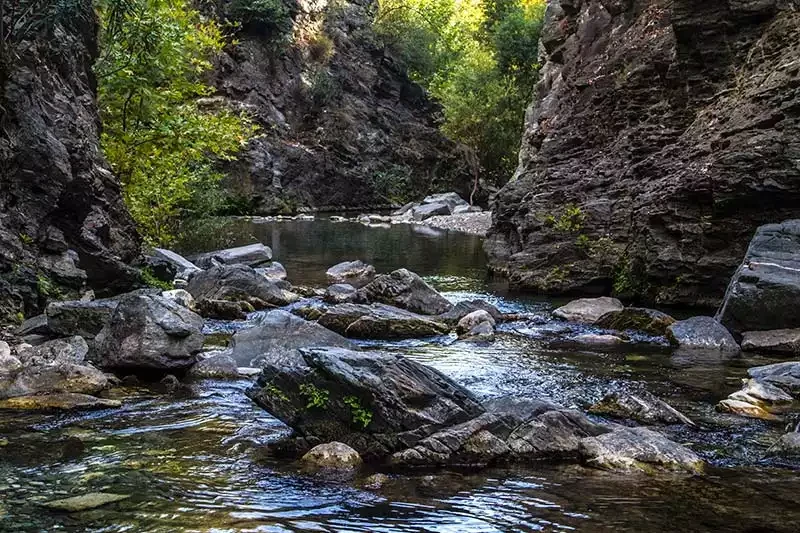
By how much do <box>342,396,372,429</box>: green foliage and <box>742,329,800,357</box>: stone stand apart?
25.2 feet

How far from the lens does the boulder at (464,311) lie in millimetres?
14455

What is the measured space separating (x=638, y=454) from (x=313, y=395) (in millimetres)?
2944

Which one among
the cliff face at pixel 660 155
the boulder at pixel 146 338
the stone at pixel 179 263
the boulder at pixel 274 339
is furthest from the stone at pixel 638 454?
the stone at pixel 179 263

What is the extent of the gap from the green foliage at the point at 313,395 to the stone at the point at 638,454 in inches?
93.1

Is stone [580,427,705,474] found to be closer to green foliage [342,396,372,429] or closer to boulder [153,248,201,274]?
green foliage [342,396,372,429]

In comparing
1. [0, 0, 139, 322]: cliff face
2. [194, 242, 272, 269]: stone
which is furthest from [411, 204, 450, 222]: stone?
[0, 0, 139, 322]: cliff face

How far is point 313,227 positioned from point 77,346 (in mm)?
29020

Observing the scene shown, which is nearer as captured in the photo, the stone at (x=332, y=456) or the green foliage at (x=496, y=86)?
the stone at (x=332, y=456)

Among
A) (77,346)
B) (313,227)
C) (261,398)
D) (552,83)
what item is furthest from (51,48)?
(313,227)

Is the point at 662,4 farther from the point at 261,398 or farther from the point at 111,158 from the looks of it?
the point at 261,398

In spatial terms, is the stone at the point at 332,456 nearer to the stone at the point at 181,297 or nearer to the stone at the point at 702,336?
the stone at the point at 702,336

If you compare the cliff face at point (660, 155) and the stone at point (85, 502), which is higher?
the cliff face at point (660, 155)

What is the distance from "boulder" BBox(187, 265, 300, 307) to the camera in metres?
16.2

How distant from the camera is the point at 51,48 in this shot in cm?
1364
